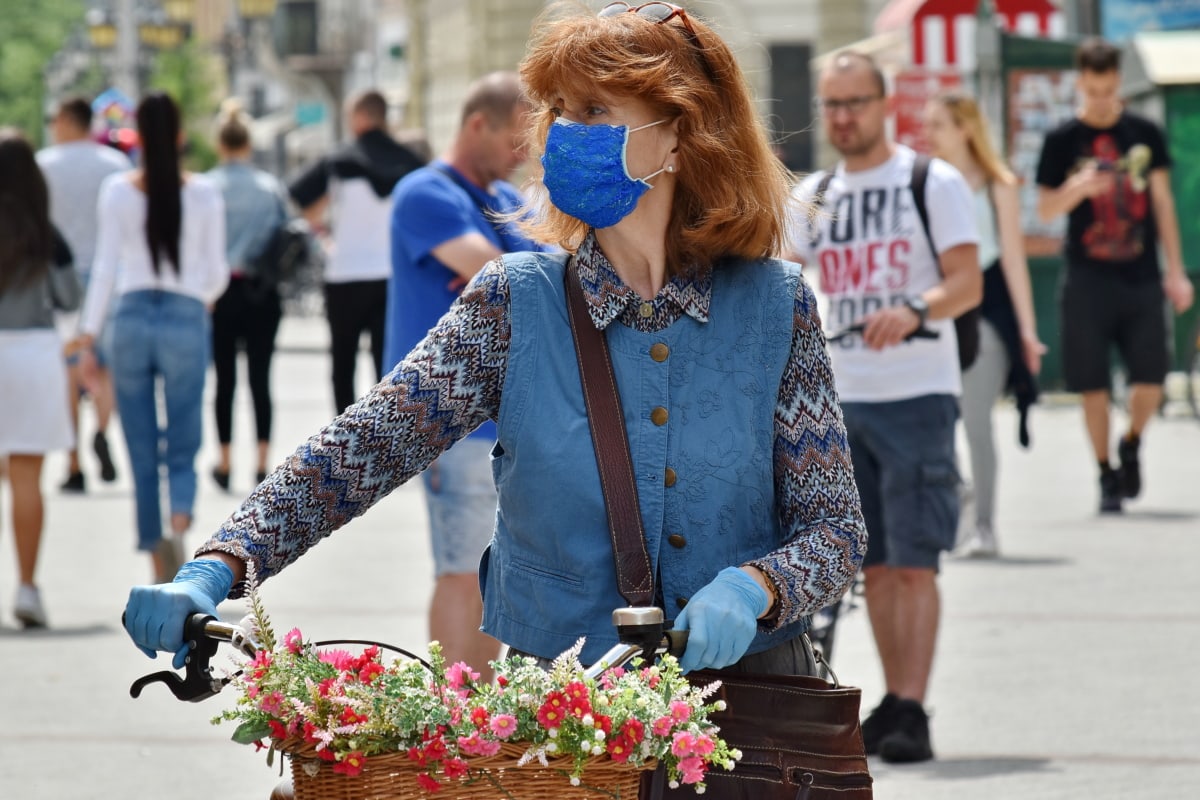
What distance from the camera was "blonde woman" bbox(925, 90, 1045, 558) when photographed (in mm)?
9227

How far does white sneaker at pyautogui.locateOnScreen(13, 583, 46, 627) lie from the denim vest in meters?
5.57

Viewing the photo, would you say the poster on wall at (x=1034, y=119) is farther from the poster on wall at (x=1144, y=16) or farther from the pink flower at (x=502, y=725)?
the pink flower at (x=502, y=725)

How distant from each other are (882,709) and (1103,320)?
557cm

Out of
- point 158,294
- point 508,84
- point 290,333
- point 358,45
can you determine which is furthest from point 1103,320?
point 358,45

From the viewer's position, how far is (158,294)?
910cm

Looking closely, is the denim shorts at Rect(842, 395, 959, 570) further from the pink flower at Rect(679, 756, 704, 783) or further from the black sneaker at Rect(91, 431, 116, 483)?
the black sneaker at Rect(91, 431, 116, 483)

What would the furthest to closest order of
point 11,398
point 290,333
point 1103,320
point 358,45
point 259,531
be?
point 358,45 < point 290,333 < point 1103,320 < point 11,398 < point 259,531

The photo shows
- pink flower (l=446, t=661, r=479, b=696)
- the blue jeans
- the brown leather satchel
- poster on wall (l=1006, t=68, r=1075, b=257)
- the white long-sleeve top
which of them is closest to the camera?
pink flower (l=446, t=661, r=479, b=696)

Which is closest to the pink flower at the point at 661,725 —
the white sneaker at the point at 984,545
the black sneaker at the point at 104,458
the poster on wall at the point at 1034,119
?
the white sneaker at the point at 984,545

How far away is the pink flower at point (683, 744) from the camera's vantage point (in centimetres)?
248

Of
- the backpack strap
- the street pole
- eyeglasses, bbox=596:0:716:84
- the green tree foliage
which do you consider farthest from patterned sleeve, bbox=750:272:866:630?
the green tree foliage

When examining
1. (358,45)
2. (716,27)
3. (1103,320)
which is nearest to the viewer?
(716,27)

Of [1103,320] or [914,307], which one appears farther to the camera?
[1103,320]

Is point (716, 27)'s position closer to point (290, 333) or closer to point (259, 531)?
point (259, 531)
